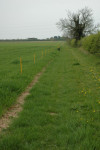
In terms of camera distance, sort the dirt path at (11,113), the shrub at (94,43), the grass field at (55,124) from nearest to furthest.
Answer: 1. the grass field at (55,124)
2. the dirt path at (11,113)
3. the shrub at (94,43)

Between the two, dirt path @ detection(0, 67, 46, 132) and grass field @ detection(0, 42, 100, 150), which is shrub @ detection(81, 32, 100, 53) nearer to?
grass field @ detection(0, 42, 100, 150)

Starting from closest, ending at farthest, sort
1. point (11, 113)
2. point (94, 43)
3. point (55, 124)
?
point (55, 124) < point (11, 113) < point (94, 43)

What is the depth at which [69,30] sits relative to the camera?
49531 mm

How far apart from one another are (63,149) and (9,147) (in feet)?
3.41

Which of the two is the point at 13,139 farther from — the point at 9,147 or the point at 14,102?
the point at 14,102

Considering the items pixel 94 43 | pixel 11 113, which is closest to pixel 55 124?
pixel 11 113

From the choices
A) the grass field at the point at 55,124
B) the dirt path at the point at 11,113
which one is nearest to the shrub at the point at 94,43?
the grass field at the point at 55,124

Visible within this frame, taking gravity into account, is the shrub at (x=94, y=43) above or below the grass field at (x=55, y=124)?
above

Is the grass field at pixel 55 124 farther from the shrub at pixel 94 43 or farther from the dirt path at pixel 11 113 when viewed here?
the shrub at pixel 94 43

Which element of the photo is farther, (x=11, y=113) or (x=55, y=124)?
(x=11, y=113)

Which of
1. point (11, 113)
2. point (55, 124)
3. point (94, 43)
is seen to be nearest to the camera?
point (55, 124)

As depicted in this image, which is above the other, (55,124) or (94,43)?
(94,43)

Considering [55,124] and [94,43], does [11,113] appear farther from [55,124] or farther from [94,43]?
[94,43]

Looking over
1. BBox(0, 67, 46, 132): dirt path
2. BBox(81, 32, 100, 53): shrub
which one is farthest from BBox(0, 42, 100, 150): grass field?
BBox(81, 32, 100, 53): shrub
